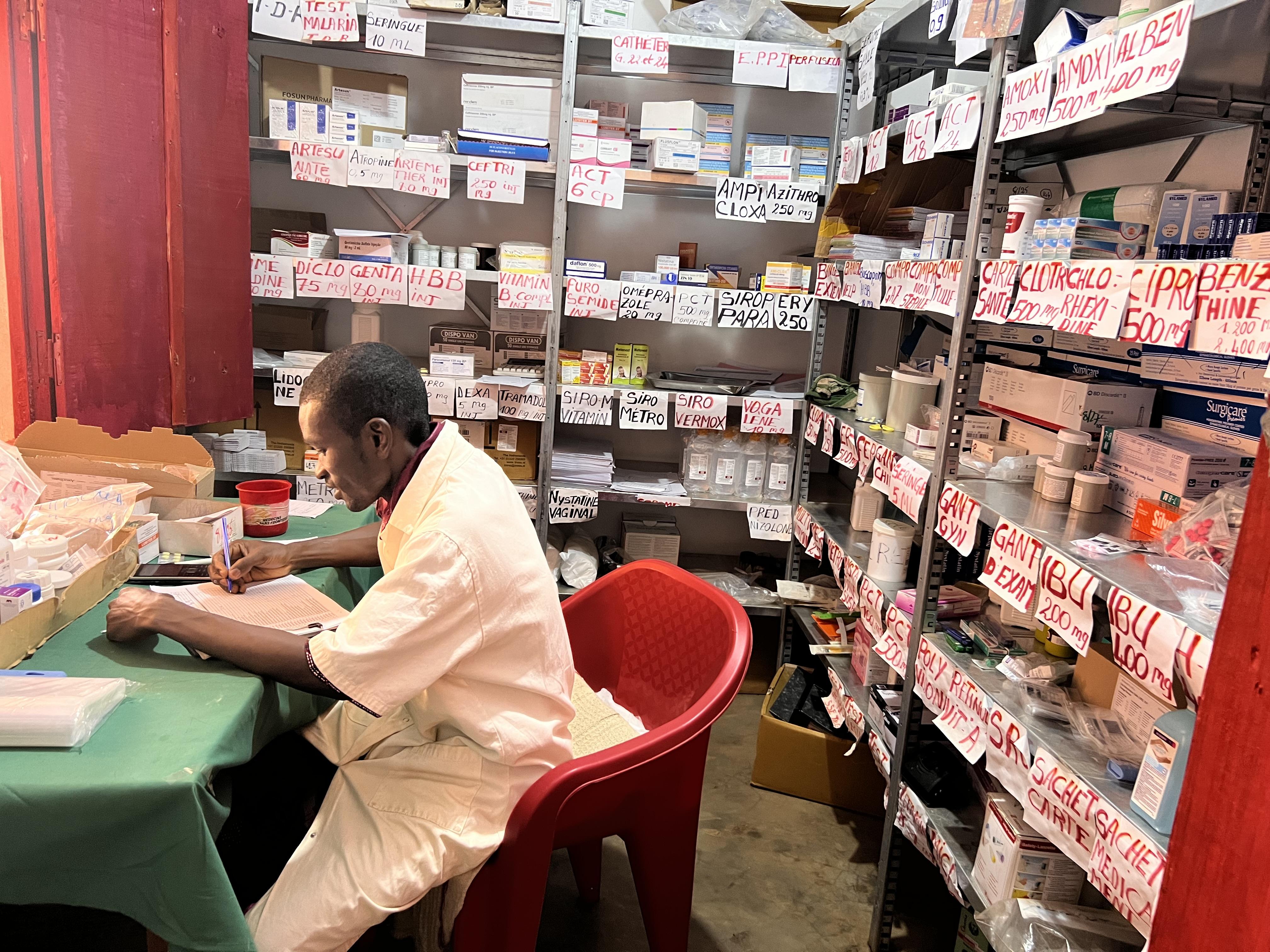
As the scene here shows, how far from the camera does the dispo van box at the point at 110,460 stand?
213 centimetres

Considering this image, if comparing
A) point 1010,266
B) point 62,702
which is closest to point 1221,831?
point 1010,266

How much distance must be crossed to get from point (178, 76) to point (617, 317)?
5.38 ft

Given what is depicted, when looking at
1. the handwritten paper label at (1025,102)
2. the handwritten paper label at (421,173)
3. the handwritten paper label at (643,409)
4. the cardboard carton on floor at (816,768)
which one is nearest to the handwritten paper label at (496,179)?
the handwritten paper label at (421,173)

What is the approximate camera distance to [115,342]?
266 centimetres

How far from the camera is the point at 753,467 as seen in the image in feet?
11.8

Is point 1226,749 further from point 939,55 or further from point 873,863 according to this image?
point 939,55

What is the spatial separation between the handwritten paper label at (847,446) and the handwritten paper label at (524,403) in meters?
1.13

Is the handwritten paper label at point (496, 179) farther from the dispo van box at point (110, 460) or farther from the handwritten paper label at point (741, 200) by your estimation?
the dispo van box at point (110, 460)

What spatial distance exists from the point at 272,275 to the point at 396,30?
97 cm

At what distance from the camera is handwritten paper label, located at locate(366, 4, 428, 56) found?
307 cm

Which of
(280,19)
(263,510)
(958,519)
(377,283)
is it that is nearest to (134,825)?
(263,510)

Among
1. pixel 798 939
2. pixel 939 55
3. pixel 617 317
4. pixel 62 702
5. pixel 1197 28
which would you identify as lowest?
pixel 798 939

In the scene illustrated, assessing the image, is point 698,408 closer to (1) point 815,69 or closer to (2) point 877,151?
(2) point 877,151

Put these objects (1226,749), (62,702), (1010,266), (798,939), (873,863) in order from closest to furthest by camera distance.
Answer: (1226,749)
(62,702)
(1010,266)
(798,939)
(873,863)
